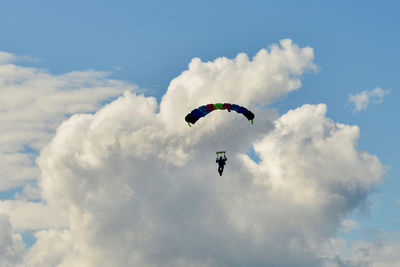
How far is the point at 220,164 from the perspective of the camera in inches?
4897

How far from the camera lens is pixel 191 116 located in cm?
12044

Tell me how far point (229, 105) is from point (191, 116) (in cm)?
760

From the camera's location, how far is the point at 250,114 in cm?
12219

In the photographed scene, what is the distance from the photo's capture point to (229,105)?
12144 cm

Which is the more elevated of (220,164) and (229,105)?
(229,105)

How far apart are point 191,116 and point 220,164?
1153 centimetres

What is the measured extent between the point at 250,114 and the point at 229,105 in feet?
14.7

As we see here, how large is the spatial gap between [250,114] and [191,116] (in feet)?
37.5

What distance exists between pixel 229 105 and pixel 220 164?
1188 cm

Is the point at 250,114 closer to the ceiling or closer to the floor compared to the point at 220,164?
closer to the ceiling
